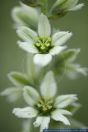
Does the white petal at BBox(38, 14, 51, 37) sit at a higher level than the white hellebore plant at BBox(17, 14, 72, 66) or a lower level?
higher

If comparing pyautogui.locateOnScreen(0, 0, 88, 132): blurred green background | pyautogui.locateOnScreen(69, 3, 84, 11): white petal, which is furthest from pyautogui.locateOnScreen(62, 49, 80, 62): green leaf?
pyautogui.locateOnScreen(69, 3, 84, 11): white petal

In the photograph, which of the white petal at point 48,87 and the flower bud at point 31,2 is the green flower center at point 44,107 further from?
the flower bud at point 31,2

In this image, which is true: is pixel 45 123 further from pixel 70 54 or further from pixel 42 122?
pixel 70 54

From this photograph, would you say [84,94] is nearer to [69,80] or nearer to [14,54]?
[69,80]

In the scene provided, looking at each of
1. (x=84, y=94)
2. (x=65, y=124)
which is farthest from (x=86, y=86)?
(x=65, y=124)

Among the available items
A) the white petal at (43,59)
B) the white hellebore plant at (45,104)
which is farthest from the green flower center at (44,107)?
the white petal at (43,59)

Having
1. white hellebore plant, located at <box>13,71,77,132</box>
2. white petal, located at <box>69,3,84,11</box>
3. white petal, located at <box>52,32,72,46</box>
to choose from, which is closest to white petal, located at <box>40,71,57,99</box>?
white hellebore plant, located at <box>13,71,77,132</box>

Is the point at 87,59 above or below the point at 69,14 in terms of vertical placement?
below

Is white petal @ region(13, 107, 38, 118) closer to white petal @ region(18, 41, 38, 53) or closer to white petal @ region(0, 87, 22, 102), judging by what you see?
white petal @ region(0, 87, 22, 102)

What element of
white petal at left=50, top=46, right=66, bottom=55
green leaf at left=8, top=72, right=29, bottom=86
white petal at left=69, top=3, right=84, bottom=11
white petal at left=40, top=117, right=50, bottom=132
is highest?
white petal at left=69, top=3, right=84, bottom=11
